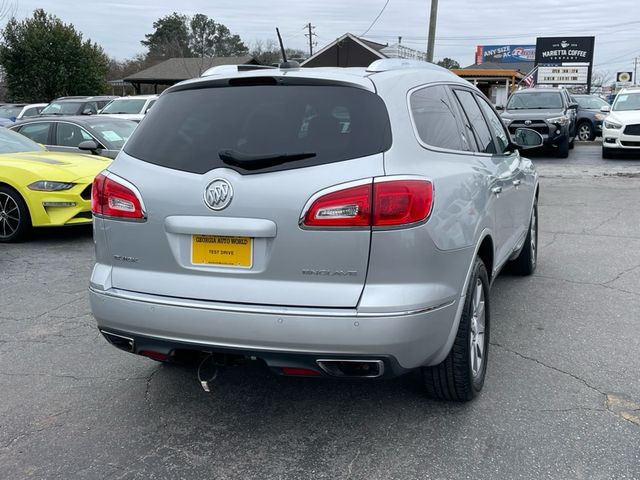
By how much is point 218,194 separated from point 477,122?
2146 millimetres

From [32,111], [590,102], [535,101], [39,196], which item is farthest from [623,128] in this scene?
[32,111]

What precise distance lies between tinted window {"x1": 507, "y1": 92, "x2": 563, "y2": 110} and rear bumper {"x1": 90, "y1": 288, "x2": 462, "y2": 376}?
16.4 metres

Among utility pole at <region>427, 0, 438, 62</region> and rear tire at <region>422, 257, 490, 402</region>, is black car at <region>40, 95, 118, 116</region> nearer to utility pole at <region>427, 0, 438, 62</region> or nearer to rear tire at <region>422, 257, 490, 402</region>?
utility pole at <region>427, 0, 438, 62</region>

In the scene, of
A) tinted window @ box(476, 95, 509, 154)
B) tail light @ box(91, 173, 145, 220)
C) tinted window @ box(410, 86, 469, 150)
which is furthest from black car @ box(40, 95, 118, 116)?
tinted window @ box(410, 86, 469, 150)

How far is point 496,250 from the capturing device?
4012mm

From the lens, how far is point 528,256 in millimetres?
5883

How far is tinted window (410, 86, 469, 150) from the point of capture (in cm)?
318

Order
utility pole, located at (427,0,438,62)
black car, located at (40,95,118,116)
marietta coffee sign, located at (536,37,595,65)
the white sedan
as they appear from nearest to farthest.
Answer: the white sedan, black car, located at (40,95,118,116), utility pole, located at (427,0,438,62), marietta coffee sign, located at (536,37,595,65)

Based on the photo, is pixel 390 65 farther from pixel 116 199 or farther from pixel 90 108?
pixel 90 108

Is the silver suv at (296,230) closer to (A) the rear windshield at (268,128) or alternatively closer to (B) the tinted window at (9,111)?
(A) the rear windshield at (268,128)

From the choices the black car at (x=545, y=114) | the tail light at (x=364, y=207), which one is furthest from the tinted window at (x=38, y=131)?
the black car at (x=545, y=114)

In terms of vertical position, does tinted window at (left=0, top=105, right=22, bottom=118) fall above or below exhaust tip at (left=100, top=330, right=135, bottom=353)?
above

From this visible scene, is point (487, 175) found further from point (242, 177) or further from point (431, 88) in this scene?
point (242, 177)

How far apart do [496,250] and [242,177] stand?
1856 mm
